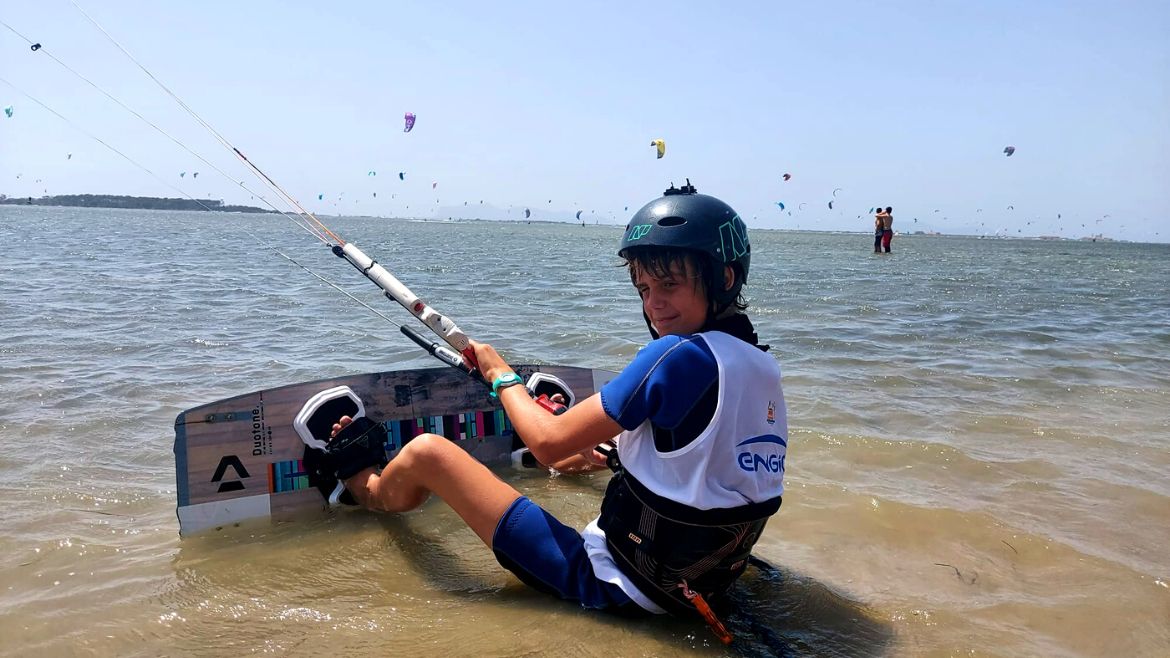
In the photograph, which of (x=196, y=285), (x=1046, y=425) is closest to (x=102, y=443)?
(x=1046, y=425)

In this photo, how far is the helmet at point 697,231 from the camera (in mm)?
2582

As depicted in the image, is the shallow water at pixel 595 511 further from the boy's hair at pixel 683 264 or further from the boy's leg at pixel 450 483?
the boy's hair at pixel 683 264

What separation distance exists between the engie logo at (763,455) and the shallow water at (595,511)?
702 mm

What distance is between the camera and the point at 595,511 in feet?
14.1

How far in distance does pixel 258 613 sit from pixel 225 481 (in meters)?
1.22

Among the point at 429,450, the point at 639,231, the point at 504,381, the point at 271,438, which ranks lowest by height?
the point at 271,438

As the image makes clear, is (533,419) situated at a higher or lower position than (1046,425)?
higher

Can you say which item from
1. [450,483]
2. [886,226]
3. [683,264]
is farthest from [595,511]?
[886,226]

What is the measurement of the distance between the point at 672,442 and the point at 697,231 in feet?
2.41

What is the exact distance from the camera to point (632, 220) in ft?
9.04

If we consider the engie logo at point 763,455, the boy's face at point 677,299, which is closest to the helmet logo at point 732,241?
the boy's face at point 677,299

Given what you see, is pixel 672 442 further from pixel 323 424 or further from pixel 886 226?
pixel 886 226

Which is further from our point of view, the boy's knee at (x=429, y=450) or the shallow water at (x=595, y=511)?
the boy's knee at (x=429, y=450)

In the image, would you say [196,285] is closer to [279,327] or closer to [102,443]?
[279,327]
